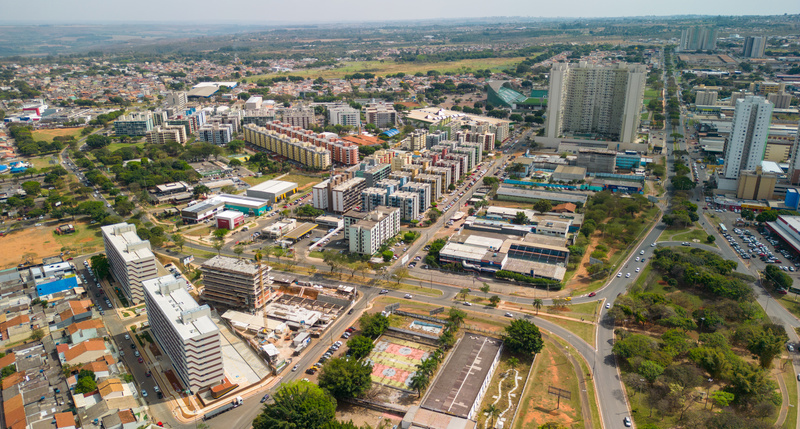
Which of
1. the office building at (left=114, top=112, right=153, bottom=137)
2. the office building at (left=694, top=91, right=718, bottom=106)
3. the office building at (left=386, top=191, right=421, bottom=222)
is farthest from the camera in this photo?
the office building at (left=694, top=91, right=718, bottom=106)

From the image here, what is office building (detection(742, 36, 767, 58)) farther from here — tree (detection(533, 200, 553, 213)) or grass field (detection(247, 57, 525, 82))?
tree (detection(533, 200, 553, 213))

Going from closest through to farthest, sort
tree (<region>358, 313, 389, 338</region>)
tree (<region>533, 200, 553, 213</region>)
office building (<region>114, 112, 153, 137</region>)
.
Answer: tree (<region>358, 313, 389, 338</region>) → tree (<region>533, 200, 553, 213</region>) → office building (<region>114, 112, 153, 137</region>)

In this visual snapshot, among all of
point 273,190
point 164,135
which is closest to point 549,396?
point 273,190

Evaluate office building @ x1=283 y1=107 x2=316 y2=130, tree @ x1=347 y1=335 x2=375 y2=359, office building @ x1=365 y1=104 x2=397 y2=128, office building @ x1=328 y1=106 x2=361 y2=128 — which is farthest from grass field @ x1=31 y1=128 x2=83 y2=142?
tree @ x1=347 y1=335 x2=375 y2=359

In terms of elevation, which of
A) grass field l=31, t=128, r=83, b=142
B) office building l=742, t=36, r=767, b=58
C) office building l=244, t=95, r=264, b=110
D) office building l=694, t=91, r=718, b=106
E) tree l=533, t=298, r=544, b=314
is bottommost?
tree l=533, t=298, r=544, b=314

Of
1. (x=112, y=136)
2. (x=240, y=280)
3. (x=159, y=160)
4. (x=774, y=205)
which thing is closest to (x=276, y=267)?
(x=240, y=280)

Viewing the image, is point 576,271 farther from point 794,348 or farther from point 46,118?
point 46,118

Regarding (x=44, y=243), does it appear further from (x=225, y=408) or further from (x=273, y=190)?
(x=225, y=408)

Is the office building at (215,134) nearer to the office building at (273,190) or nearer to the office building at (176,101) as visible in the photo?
the office building at (273,190)
